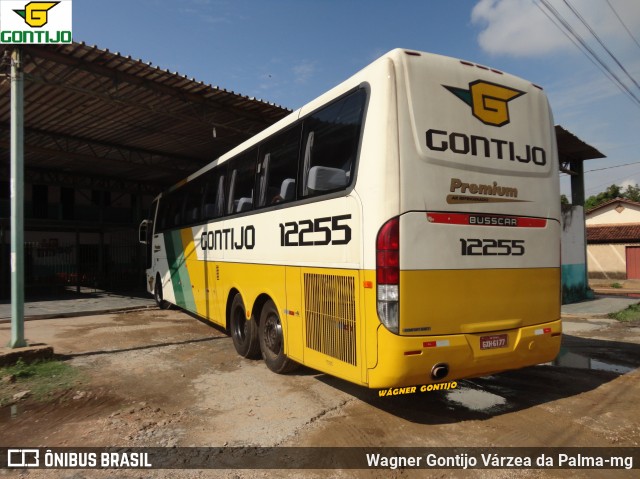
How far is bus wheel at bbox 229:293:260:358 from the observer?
6.85m

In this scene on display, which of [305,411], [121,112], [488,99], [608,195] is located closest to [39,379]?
[305,411]

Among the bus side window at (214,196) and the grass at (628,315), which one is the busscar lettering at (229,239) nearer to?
the bus side window at (214,196)

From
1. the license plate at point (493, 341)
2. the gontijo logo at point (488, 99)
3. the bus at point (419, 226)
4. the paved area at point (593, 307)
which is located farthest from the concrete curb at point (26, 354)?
the paved area at point (593, 307)

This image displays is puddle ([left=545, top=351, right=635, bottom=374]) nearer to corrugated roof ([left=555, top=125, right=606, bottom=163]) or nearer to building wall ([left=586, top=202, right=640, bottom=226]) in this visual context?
corrugated roof ([left=555, top=125, right=606, bottom=163])

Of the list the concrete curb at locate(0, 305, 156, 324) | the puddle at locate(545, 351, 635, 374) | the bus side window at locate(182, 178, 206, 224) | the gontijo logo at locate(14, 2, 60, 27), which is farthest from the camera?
the concrete curb at locate(0, 305, 156, 324)

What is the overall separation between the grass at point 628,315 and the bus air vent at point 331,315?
10.4m

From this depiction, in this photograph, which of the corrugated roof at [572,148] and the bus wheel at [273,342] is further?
the corrugated roof at [572,148]

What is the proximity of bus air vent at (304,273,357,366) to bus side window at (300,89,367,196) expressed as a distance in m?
1.02

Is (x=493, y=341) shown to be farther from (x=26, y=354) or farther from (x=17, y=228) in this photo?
(x=17, y=228)

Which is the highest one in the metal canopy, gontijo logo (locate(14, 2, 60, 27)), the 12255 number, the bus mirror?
gontijo logo (locate(14, 2, 60, 27))

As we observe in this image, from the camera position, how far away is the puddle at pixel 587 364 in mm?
6781

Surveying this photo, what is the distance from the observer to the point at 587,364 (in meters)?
7.08

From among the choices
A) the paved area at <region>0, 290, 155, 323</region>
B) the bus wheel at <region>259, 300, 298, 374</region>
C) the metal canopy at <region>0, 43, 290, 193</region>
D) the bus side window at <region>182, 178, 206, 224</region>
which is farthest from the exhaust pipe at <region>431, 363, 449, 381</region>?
the paved area at <region>0, 290, 155, 323</region>

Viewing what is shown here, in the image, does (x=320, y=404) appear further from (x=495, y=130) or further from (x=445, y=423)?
(x=495, y=130)
